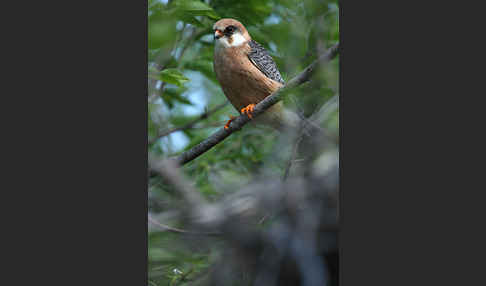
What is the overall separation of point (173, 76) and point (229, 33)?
0.56m

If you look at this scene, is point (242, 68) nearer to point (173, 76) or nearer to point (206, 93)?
point (206, 93)

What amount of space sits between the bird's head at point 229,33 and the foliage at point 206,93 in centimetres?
6

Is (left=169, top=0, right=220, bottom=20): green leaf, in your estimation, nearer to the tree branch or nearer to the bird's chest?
the bird's chest

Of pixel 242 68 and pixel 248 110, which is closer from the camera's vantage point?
pixel 248 110

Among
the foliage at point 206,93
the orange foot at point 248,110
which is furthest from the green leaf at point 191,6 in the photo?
the orange foot at point 248,110

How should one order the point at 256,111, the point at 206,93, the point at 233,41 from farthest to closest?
1. the point at 206,93
2. the point at 233,41
3. the point at 256,111

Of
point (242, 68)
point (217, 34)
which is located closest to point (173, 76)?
point (217, 34)

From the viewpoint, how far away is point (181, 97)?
3541mm

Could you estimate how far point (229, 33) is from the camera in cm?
333

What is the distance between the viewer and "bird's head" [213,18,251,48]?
10.8 ft

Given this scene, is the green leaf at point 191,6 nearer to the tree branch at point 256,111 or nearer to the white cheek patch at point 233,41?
the white cheek patch at point 233,41

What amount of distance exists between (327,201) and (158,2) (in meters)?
1.79

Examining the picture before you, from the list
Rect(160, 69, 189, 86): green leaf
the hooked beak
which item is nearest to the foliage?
Rect(160, 69, 189, 86): green leaf

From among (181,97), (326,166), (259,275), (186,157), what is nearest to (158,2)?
(181,97)
